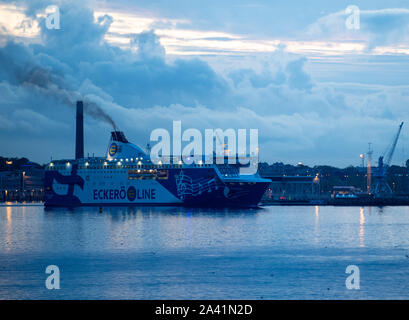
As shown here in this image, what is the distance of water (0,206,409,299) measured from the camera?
30.7m

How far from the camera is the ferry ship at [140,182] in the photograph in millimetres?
94250

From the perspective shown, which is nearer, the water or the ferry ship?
the water

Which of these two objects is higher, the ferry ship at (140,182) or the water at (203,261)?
the ferry ship at (140,182)

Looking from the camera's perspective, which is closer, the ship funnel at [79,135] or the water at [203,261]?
the water at [203,261]

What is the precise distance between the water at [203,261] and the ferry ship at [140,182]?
1094 inches

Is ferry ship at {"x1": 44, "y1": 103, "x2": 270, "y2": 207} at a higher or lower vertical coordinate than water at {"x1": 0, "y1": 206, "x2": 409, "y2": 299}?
higher

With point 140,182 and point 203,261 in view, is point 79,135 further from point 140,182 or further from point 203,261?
point 203,261

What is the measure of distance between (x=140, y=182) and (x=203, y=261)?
62.4 metres

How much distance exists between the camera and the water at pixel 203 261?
3066cm

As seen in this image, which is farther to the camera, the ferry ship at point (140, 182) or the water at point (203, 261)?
the ferry ship at point (140, 182)

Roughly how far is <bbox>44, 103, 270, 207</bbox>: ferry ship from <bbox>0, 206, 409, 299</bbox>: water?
91.1ft
